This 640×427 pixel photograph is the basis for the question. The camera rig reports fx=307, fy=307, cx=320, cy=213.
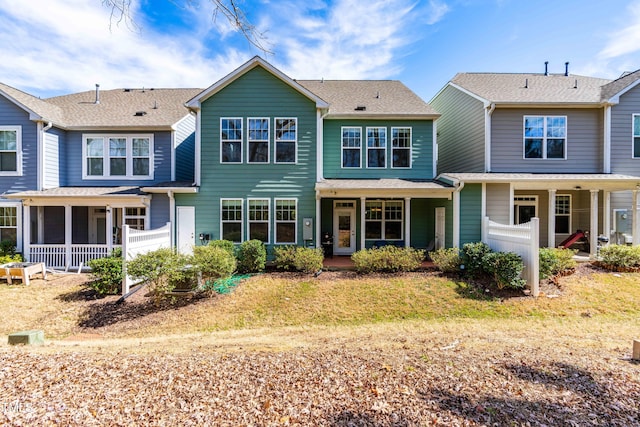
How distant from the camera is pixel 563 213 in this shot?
13984mm

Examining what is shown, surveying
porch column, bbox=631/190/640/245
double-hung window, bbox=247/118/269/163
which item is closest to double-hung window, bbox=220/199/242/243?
double-hung window, bbox=247/118/269/163

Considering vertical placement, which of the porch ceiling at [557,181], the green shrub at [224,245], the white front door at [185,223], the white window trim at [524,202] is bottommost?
the green shrub at [224,245]

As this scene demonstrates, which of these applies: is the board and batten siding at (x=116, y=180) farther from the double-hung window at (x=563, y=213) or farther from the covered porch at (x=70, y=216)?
the double-hung window at (x=563, y=213)

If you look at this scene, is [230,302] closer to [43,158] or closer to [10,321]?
[10,321]

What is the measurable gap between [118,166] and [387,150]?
444 inches

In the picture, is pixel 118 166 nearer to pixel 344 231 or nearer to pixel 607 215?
pixel 344 231

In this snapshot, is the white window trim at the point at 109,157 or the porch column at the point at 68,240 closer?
the porch column at the point at 68,240

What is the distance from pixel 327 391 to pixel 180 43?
790 centimetres

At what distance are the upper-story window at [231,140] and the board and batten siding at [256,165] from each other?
0.18 m

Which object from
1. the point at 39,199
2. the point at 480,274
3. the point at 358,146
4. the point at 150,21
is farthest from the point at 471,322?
the point at 39,199

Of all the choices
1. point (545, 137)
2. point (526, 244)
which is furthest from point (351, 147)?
point (545, 137)

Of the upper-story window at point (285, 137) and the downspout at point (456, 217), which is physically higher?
the upper-story window at point (285, 137)

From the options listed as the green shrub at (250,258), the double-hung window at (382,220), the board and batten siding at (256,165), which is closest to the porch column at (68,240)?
the board and batten siding at (256,165)

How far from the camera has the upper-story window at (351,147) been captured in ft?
42.2
